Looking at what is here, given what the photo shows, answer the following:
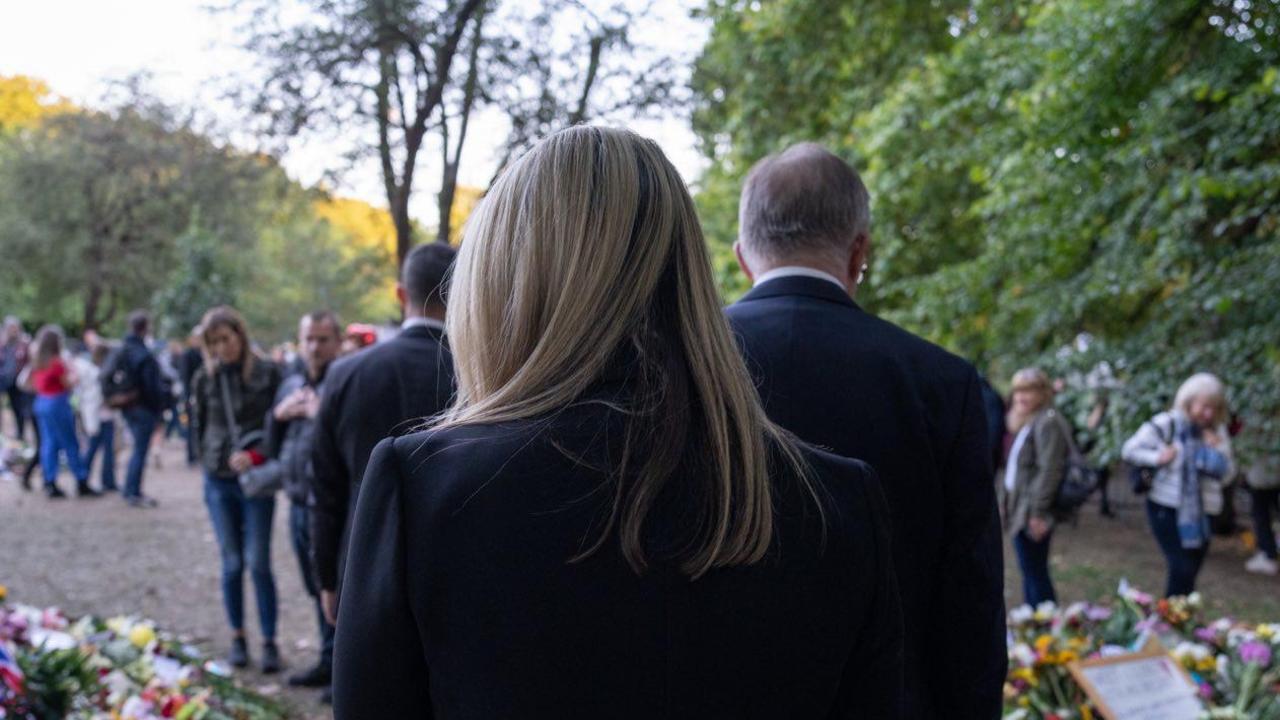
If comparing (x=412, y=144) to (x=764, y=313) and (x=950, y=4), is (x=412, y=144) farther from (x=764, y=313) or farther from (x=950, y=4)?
(x=950, y=4)

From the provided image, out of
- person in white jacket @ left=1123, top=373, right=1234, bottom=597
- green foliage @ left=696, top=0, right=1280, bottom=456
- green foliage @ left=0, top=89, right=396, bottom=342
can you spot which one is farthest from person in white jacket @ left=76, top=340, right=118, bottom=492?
green foliage @ left=0, top=89, right=396, bottom=342

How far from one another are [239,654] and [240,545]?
597mm

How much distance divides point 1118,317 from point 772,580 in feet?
26.4

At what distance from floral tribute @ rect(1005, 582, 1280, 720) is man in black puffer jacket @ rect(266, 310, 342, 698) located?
3.19 meters

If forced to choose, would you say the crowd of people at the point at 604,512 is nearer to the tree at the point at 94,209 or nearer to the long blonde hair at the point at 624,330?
the long blonde hair at the point at 624,330

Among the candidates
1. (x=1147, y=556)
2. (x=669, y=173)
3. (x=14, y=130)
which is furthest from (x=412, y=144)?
(x=14, y=130)

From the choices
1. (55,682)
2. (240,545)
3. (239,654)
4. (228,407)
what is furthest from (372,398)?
(239,654)

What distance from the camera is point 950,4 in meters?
13.0

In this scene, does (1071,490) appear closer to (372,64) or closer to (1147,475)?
(1147,475)

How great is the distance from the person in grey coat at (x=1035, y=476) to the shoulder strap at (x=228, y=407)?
4.61 m

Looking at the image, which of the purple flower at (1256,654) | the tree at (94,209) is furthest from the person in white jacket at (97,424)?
the tree at (94,209)

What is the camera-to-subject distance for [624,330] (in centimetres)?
122

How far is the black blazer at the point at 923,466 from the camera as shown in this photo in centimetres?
205

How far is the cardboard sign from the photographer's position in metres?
3.75
